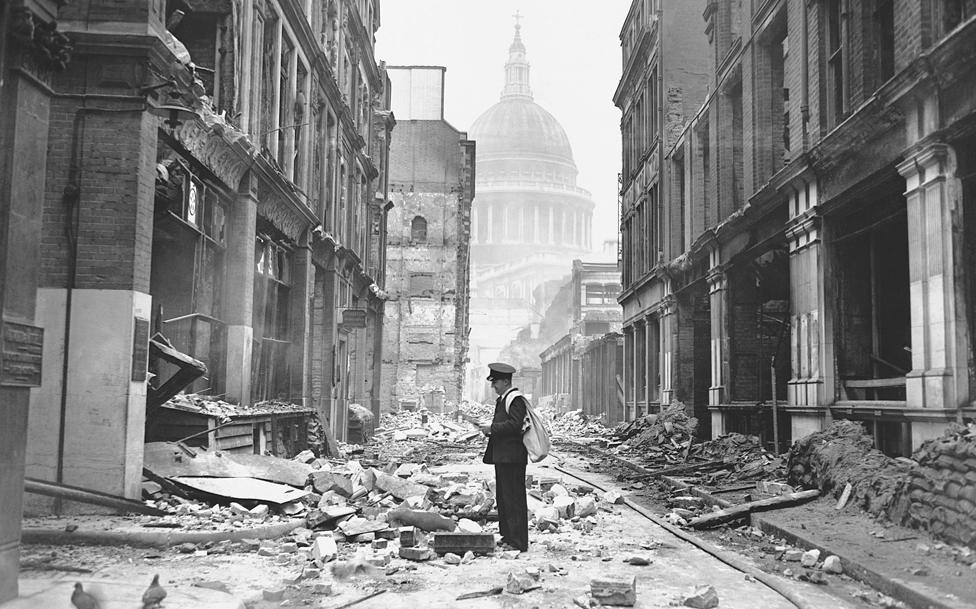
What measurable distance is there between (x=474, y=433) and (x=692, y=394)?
372 inches

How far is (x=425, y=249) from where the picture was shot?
49.5m

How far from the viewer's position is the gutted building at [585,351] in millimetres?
42000

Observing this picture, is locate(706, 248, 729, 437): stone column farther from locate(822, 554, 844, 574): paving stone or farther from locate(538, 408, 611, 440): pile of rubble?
locate(822, 554, 844, 574): paving stone

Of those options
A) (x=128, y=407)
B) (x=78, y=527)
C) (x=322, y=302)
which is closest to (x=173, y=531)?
(x=78, y=527)

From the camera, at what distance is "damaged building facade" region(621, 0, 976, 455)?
1006 centimetres

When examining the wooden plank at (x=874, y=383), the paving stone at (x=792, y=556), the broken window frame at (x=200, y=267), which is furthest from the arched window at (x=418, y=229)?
the paving stone at (x=792, y=556)

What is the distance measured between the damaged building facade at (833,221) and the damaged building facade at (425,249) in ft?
79.3

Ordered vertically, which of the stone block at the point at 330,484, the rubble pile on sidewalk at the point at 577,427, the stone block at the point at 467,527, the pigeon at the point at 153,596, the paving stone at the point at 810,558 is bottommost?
the rubble pile on sidewalk at the point at 577,427

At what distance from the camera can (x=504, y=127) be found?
142 metres

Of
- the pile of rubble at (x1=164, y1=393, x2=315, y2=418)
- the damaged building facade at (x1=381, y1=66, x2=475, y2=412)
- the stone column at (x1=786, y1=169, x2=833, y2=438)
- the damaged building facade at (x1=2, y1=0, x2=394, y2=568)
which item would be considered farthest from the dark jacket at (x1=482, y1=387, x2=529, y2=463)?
the damaged building facade at (x1=381, y1=66, x2=475, y2=412)

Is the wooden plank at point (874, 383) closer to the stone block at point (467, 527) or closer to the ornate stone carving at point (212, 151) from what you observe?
the stone block at point (467, 527)

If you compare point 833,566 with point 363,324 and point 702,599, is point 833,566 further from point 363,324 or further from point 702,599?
point 363,324

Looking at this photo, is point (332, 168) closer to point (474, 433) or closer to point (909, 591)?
point (474, 433)

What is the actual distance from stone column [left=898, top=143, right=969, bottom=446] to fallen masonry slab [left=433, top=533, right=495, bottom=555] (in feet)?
17.5
